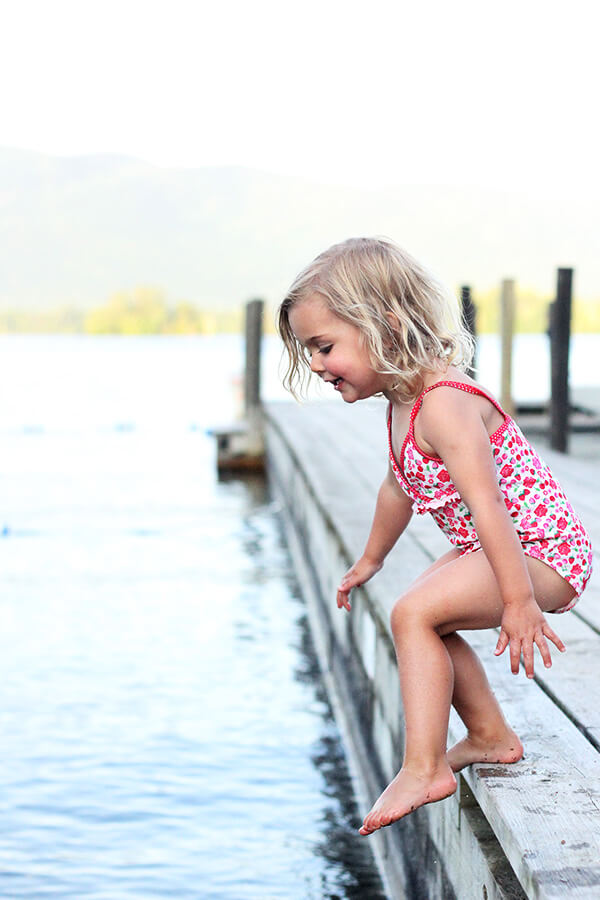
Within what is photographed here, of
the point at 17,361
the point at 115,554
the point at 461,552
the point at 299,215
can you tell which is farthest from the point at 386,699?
the point at 299,215

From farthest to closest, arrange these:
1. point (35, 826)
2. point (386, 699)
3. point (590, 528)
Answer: point (590, 528)
point (35, 826)
point (386, 699)

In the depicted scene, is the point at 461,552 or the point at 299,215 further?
the point at 299,215

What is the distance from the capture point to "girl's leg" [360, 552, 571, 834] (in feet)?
8.02

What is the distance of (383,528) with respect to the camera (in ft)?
9.57

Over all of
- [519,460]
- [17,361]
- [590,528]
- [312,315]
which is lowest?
[17,361]

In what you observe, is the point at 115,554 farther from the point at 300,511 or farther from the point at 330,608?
the point at 330,608

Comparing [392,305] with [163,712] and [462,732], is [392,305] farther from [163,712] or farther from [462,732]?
[163,712]

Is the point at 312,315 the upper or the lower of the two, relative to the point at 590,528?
upper

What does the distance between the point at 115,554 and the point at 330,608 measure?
3450 mm

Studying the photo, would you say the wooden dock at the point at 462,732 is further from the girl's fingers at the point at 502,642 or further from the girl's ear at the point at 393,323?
the girl's ear at the point at 393,323

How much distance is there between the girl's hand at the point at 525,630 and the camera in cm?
233

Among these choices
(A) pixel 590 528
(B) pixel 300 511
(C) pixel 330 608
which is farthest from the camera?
(B) pixel 300 511

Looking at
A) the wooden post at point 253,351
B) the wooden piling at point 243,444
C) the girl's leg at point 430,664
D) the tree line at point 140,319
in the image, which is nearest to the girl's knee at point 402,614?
the girl's leg at point 430,664

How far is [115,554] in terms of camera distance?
9.10 meters
